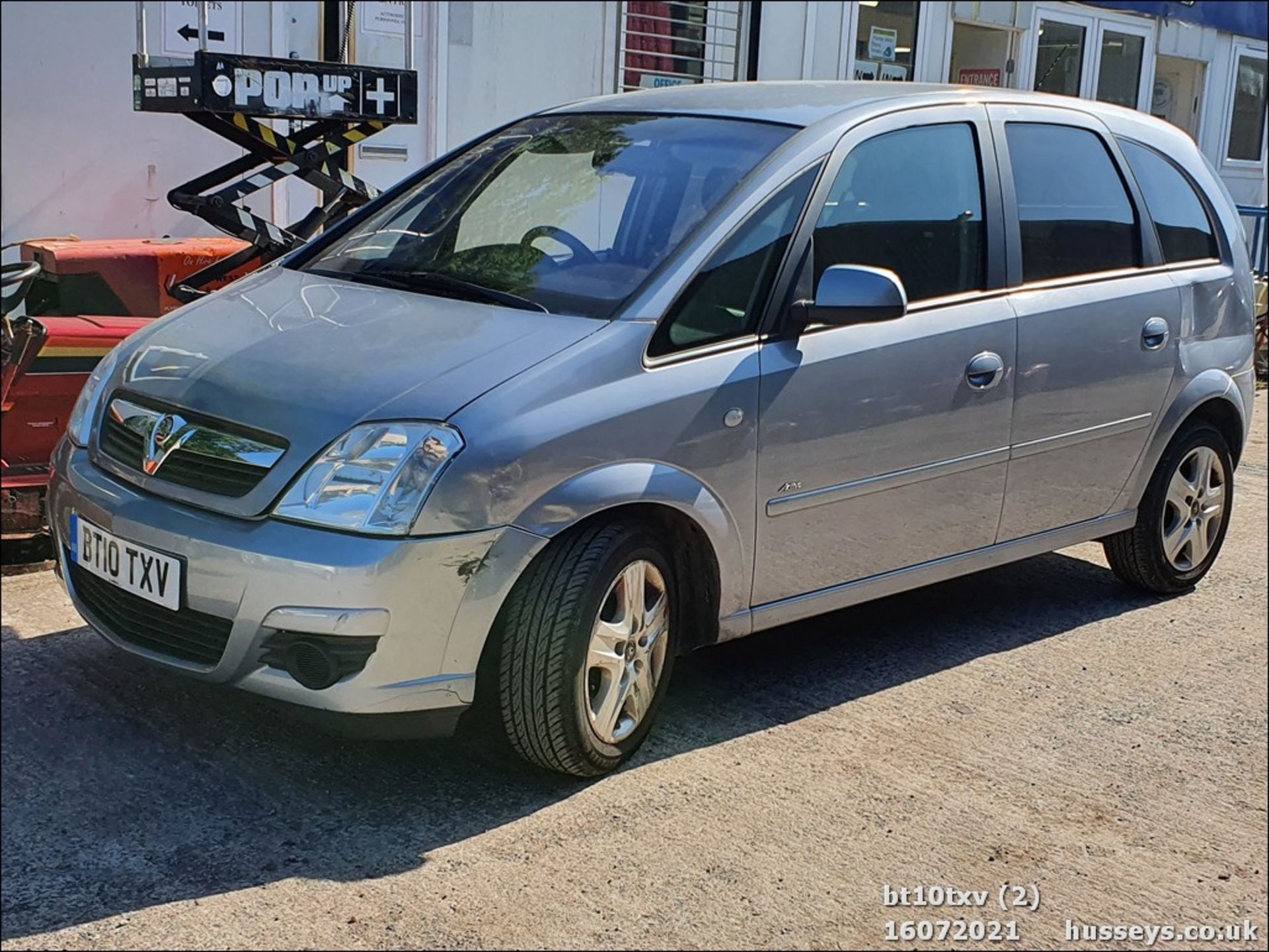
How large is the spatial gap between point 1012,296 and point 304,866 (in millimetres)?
2687

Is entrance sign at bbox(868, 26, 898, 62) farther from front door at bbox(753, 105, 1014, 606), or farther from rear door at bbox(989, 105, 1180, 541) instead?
front door at bbox(753, 105, 1014, 606)

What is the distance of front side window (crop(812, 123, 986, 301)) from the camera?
4.37 meters

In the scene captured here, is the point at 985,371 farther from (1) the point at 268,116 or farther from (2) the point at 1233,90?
(2) the point at 1233,90

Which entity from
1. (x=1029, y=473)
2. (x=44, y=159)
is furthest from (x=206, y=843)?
(x=44, y=159)

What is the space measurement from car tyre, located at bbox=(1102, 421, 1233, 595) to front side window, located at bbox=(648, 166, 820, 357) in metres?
2.00

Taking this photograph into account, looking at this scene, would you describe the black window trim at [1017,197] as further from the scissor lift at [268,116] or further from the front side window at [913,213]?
the scissor lift at [268,116]

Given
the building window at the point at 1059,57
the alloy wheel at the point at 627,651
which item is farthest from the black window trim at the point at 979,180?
the building window at the point at 1059,57

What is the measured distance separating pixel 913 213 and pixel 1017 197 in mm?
478

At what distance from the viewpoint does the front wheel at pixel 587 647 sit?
3.60 meters

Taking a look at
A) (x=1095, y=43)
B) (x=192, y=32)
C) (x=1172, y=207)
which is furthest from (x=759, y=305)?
(x=1095, y=43)

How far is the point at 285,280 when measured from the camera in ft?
14.5

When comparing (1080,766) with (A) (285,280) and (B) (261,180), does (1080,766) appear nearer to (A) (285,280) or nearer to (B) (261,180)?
(A) (285,280)

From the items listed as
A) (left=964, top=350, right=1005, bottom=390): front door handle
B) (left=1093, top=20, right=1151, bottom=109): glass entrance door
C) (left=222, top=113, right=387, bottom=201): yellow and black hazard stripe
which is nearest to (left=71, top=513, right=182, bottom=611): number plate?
(left=964, top=350, right=1005, bottom=390): front door handle

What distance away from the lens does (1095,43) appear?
51.9 feet
